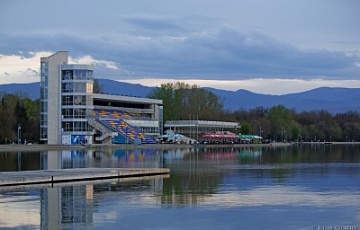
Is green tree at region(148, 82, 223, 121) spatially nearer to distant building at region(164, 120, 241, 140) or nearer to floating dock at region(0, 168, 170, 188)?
distant building at region(164, 120, 241, 140)

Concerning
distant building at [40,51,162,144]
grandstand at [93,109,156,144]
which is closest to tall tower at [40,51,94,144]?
distant building at [40,51,162,144]

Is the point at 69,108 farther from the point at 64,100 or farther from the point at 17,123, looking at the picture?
the point at 17,123

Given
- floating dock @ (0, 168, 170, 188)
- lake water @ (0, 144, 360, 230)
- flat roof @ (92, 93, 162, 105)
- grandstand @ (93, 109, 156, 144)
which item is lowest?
lake water @ (0, 144, 360, 230)

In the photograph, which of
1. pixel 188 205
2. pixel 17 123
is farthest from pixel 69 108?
pixel 188 205

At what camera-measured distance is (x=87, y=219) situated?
67.4ft

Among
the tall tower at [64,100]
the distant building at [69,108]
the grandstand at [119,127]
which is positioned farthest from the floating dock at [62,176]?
the grandstand at [119,127]

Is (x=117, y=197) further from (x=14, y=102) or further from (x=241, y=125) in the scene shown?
(x=241, y=125)

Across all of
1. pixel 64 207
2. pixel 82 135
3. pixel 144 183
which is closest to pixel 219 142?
pixel 82 135

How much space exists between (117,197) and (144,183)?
6.83 m

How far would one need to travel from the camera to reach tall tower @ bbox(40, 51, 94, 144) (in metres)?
112

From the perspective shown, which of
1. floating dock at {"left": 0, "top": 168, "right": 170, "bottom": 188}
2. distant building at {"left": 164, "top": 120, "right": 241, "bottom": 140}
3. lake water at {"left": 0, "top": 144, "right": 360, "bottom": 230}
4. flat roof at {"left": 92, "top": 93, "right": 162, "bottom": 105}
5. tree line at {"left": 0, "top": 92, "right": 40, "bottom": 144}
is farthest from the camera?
distant building at {"left": 164, "top": 120, "right": 241, "bottom": 140}

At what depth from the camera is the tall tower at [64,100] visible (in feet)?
369

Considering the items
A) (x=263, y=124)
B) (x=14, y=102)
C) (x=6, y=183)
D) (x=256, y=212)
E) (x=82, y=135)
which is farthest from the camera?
(x=263, y=124)

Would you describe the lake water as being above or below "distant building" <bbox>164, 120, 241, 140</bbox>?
below
